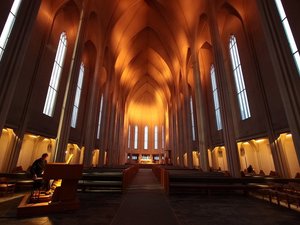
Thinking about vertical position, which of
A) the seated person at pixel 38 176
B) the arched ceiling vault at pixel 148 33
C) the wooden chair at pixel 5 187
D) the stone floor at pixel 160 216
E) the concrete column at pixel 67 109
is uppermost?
the arched ceiling vault at pixel 148 33

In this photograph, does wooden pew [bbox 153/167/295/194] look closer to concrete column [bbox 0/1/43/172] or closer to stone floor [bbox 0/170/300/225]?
stone floor [bbox 0/170/300/225]

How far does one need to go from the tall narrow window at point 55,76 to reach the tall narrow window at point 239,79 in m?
15.3

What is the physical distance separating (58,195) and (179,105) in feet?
68.6

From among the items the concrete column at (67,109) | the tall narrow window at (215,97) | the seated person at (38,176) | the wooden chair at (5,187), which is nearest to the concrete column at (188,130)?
the tall narrow window at (215,97)

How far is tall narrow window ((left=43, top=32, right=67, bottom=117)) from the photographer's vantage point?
12797 millimetres

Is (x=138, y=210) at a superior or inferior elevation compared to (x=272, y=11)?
inferior

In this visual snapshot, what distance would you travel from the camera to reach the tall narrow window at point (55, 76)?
1280cm

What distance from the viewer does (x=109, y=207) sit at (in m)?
4.50

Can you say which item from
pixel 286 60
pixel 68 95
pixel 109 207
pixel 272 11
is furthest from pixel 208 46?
pixel 109 207

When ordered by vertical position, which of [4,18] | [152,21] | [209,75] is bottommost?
[4,18]

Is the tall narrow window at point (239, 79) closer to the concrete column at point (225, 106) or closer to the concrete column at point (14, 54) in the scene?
the concrete column at point (225, 106)

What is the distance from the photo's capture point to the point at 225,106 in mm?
9945

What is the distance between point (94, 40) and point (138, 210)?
55.8ft

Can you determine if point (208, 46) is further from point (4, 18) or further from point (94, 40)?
point (4, 18)
